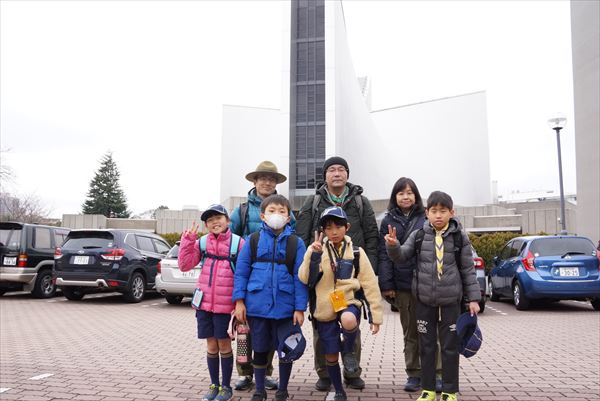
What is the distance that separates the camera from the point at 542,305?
1082cm

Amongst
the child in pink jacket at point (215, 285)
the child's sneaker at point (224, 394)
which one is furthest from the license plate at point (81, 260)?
the child's sneaker at point (224, 394)

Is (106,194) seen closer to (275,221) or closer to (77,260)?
(77,260)

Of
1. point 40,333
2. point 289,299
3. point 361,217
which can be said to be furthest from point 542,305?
point 40,333

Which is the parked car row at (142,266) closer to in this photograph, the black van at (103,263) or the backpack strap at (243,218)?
the black van at (103,263)

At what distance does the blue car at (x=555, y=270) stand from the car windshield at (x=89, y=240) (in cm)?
845

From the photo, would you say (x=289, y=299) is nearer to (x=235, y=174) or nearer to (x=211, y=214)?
(x=211, y=214)

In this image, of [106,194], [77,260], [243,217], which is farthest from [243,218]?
[106,194]

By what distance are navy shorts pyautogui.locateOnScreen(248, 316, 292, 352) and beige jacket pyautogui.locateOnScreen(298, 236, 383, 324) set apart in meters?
0.30

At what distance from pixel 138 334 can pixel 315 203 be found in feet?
13.2

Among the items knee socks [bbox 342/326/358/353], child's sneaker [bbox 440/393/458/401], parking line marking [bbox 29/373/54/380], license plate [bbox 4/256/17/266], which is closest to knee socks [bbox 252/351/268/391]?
knee socks [bbox 342/326/358/353]

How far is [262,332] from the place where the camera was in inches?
150

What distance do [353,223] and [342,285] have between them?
775mm

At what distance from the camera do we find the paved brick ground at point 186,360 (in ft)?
13.7

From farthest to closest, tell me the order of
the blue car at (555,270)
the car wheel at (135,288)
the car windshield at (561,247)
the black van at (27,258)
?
the black van at (27,258) < the car wheel at (135,288) < the car windshield at (561,247) < the blue car at (555,270)
